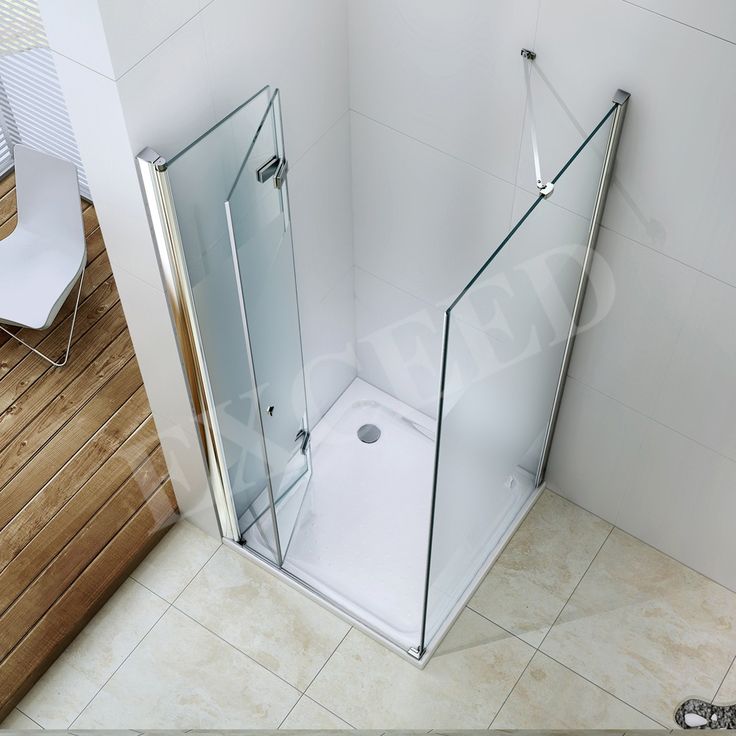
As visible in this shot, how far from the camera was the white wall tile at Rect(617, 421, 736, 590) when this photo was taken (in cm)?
269

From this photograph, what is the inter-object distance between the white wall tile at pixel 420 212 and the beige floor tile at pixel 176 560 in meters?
1.02

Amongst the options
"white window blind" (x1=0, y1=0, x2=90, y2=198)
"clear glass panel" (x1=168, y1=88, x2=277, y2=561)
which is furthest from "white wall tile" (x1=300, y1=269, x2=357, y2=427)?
"white window blind" (x1=0, y1=0, x2=90, y2=198)

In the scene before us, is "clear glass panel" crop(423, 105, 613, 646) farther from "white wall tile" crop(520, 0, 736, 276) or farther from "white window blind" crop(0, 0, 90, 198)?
"white window blind" crop(0, 0, 90, 198)

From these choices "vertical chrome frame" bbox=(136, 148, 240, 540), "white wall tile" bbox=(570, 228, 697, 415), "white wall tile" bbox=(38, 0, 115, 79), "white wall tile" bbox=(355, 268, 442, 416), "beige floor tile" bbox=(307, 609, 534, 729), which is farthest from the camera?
"white wall tile" bbox=(355, 268, 442, 416)

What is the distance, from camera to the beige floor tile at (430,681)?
2725 millimetres

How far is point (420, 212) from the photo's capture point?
2758 millimetres

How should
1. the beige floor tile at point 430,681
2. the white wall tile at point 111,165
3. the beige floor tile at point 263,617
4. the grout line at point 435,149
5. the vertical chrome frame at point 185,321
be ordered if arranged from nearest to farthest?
the white wall tile at point 111,165
the vertical chrome frame at point 185,321
the grout line at point 435,149
the beige floor tile at point 430,681
the beige floor tile at point 263,617

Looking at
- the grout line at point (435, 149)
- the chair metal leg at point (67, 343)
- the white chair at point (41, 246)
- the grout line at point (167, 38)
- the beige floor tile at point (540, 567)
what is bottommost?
the beige floor tile at point (540, 567)

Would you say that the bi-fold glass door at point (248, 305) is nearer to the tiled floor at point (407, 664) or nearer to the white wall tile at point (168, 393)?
the white wall tile at point (168, 393)

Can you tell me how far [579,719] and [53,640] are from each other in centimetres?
153

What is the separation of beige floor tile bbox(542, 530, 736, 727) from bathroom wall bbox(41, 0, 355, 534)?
3.76ft

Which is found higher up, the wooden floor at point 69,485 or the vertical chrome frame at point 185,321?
the vertical chrome frame at point 185,321

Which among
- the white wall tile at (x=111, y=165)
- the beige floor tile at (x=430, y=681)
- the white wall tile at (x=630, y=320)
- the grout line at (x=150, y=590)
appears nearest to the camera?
the white wall tile at (x=111, y=165)

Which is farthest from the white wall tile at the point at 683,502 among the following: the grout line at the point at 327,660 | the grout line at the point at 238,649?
the grout line at the point at 238,649
